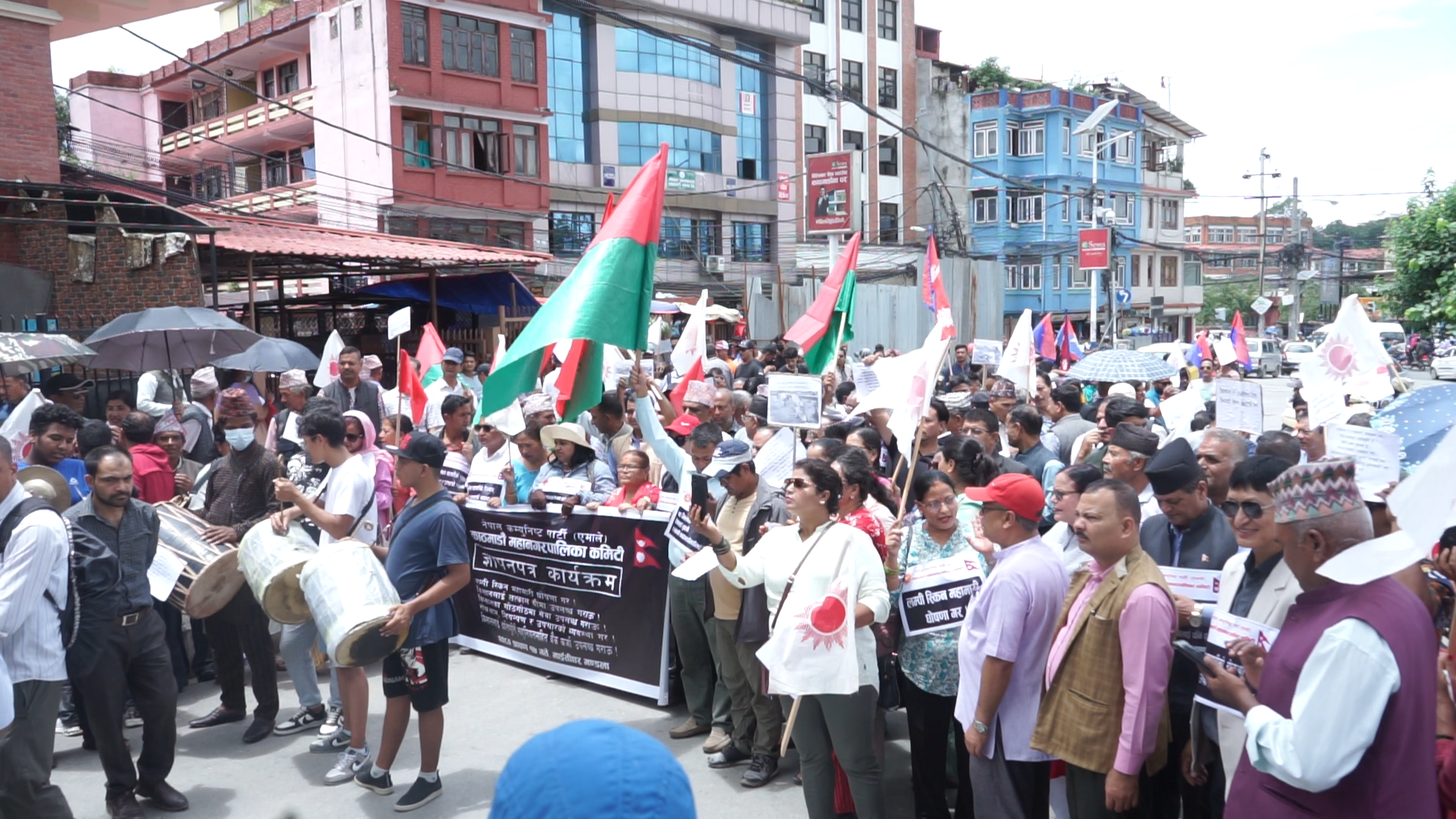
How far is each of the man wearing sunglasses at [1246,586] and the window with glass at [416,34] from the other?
2767 centimetres

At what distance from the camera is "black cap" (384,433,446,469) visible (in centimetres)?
525

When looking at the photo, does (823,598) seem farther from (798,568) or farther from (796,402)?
(796,402)

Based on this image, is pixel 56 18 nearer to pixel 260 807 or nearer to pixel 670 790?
pixel 260 807

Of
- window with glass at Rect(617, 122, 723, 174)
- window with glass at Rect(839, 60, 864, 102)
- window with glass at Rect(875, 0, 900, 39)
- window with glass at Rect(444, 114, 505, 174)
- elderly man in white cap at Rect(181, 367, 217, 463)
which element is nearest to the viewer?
elderly man in white cap at Rect(181, 367, 217, 463)

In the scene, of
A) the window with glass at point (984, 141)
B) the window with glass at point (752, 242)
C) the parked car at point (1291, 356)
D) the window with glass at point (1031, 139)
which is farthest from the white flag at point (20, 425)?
the window with glass at point (1031, 139)

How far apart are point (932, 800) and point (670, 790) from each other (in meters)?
3.97

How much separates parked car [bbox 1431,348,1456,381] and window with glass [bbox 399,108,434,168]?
33682 millimetres

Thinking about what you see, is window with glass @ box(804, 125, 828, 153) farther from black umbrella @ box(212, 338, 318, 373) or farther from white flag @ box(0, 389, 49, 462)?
white flag @ box(0, 389, 49, 462)

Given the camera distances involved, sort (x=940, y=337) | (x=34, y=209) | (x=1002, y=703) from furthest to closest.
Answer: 1. (x=34, y=209)
2. (x=940, y=337)
3. (x=1002, y=703)

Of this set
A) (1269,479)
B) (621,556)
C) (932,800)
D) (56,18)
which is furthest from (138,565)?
(56,18)

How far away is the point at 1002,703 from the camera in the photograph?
4.18 metres

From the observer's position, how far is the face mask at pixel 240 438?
259 inches

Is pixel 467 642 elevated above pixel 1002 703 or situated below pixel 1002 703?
below

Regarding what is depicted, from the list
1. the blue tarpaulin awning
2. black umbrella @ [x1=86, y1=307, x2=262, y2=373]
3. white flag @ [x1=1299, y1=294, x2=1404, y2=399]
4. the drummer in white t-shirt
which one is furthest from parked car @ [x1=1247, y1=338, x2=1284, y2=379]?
the drummer in white t-shirt
